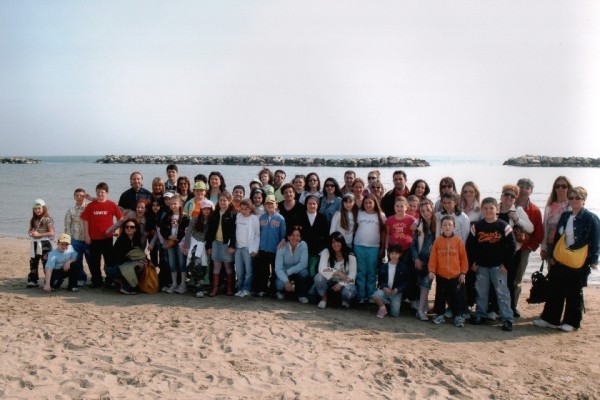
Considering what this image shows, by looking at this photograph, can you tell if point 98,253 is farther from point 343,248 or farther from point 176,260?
point 343,248

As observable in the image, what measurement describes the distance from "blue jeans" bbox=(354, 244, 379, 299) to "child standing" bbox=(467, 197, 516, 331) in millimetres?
1395

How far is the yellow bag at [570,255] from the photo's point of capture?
19.6 ft

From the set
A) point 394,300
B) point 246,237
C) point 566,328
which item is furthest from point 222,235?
point 566,328

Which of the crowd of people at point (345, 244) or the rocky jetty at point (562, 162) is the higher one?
the rocky jetty at point (562, 162)

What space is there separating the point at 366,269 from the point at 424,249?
95cm

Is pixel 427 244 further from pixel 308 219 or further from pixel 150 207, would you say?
pixel 150 207

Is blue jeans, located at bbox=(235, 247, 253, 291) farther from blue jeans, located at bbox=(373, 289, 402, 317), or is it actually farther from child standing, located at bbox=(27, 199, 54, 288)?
child standing, located at bbox=(27, 199, 54, 288)

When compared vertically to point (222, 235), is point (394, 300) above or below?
below

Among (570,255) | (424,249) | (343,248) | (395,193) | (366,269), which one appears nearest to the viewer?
(570,255)

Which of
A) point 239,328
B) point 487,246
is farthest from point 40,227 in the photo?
point 487,246

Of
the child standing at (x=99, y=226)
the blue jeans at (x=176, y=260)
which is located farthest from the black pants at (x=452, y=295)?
the child standing at (x=99, y=226)

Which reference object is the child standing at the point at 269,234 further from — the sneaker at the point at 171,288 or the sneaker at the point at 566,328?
the sneaker at the point at 566,328

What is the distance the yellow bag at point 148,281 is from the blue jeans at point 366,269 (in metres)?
3.35

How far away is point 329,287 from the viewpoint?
6.98 meters
